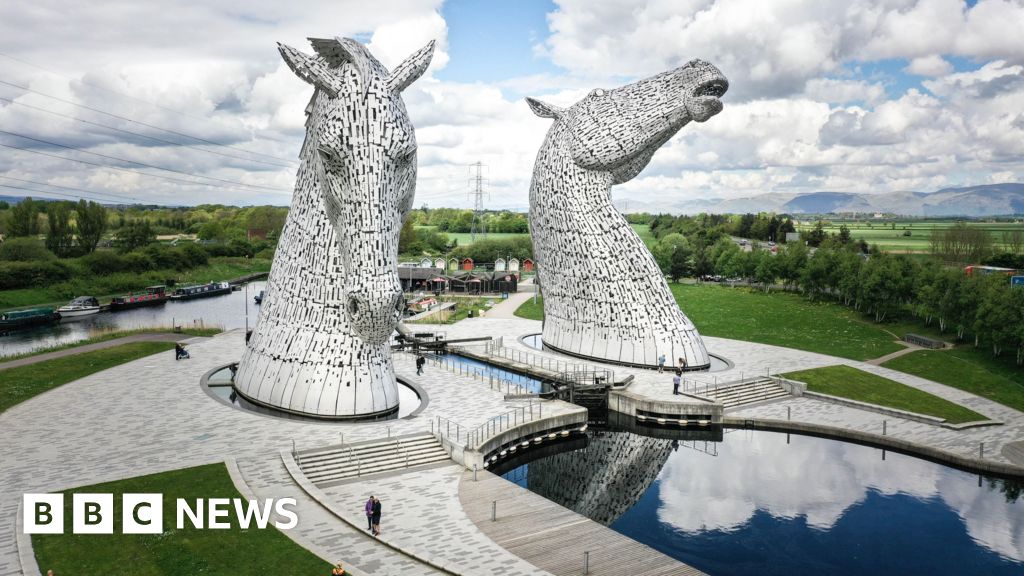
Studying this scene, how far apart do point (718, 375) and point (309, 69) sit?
20.9 meters

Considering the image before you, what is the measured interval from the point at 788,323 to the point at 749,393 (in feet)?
76.3

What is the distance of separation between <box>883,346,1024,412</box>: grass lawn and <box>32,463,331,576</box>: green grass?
28202mm

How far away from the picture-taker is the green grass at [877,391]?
86.8 ft

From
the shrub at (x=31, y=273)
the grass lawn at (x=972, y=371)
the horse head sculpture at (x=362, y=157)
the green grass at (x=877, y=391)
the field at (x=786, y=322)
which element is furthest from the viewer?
the shrub at (x=31, y=273)

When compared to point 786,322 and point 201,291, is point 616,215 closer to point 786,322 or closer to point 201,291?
point 786,322

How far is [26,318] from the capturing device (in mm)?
54312

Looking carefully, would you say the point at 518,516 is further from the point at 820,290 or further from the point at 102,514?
the point at 820,290

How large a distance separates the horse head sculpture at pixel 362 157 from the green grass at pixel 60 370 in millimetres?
15075

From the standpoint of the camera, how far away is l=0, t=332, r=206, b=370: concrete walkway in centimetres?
3360

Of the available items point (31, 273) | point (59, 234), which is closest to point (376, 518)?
point (31, 273)

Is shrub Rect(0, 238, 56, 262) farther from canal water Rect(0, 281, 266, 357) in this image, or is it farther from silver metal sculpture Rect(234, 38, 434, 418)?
silver metal sculpture Rect(234, 38, 434, 418)

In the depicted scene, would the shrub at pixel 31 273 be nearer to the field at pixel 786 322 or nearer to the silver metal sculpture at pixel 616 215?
the field at pixel 786 322

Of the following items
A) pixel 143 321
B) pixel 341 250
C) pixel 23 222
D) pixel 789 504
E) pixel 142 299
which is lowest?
pixel 143 321

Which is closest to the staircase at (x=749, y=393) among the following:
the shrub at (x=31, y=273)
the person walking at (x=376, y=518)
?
the person walking at (x=376, y=518)
